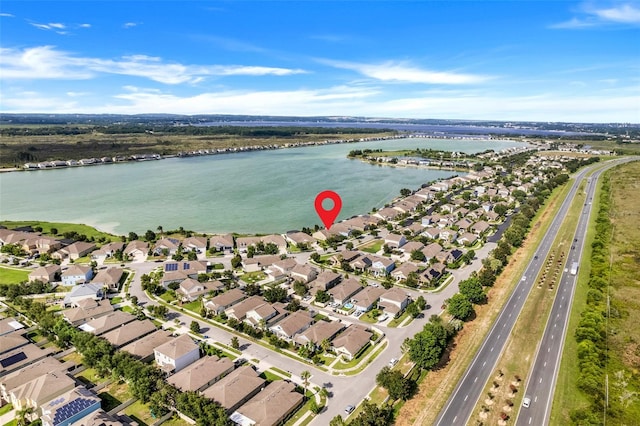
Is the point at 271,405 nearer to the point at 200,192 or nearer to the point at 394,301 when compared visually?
the point at 394,301

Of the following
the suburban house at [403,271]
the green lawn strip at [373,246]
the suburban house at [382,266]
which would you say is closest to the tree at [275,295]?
the suburban house at [382,266]

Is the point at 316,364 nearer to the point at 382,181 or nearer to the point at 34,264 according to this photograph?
the point at 34,264

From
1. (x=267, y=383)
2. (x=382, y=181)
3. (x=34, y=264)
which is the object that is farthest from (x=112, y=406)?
(x=382, y=181)

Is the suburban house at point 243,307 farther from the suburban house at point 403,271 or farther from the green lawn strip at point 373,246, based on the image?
the green lawn strip at point 373,246

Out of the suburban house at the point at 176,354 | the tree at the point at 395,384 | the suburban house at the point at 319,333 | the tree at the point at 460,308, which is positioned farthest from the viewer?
the tree at the point at 460,308

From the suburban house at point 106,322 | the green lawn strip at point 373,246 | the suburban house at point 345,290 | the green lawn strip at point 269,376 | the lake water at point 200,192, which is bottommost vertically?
the green lawn strip at point 269,376

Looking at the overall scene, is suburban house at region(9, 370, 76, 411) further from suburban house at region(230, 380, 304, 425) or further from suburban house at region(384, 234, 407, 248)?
suburban house at region(384, 234, 407, 248)

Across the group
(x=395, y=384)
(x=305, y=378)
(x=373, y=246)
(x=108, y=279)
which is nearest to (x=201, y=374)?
(x=305, y=378)
